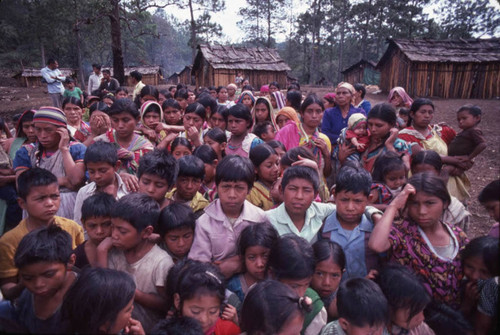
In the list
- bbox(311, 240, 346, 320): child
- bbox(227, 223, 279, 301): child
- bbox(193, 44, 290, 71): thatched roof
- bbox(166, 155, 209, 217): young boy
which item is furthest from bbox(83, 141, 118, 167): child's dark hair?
bbox(193, 44, 290, 71): thatched roof

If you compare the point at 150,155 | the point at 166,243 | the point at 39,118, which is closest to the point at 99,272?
the point at 166,243

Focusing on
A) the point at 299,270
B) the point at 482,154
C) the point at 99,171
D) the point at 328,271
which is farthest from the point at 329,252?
the point at 482,154

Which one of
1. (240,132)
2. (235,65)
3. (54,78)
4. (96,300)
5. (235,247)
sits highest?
(235,65)

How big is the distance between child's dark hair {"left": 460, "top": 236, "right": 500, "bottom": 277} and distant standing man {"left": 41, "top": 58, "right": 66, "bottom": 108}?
10.7 meters

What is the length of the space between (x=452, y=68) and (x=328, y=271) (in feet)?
64.8

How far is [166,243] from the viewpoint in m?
2.34

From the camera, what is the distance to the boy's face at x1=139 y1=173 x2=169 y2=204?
2.59m

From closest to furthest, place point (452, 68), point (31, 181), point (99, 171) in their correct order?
point (31, 181) → point (99, 171) → point (452, 68)

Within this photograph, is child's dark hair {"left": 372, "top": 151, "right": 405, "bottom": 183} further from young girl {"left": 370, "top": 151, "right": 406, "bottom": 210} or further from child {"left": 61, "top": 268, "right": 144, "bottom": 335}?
child {"left": 61, "top": 268, "right": 144, "bottom": 335}

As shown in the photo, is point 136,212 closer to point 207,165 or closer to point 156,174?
point 156,174

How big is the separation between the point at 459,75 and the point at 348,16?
818 inches

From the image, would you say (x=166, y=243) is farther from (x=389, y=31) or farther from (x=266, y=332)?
(x=389, y=31)

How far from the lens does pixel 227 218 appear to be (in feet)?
7.75

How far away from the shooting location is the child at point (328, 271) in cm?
207
